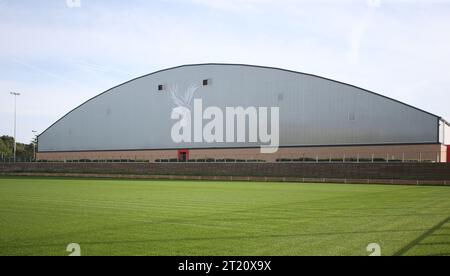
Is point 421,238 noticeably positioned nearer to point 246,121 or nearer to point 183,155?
point 246,121

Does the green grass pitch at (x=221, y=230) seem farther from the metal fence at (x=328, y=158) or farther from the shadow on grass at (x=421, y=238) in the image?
the metal fence at (x=328, y=158)

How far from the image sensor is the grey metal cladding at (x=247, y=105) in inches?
1891

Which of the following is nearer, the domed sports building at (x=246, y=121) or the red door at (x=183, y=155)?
the domed sports building at (x=246, y=121)

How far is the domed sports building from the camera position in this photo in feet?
156

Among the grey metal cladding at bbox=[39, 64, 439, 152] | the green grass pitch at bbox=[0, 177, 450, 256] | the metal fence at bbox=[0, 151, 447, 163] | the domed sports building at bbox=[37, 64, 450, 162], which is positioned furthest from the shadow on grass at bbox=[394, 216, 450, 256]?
the grey metal cladding at bbox=[39, 64, 439, 152]

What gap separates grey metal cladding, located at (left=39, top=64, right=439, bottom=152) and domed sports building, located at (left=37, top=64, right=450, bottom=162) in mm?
112

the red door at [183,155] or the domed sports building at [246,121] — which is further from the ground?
the domed sports building at [246,121]

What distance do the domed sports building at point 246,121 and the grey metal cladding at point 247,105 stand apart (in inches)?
4.4

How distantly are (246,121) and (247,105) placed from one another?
2017mm

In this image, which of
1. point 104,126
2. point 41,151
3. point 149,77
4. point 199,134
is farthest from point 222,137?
point 41,151

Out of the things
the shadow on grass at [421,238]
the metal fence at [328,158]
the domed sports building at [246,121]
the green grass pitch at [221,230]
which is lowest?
the green grass pitch at [221,230]

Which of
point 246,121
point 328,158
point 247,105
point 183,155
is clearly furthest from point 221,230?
point 183,155

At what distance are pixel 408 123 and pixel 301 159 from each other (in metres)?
12.0

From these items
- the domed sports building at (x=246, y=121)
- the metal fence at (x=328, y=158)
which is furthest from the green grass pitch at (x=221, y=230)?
the domed sports building at (x=246, y=121)
